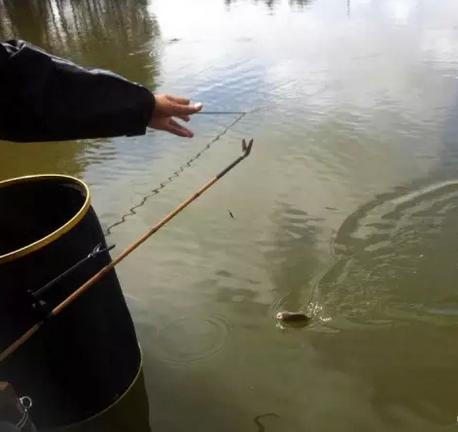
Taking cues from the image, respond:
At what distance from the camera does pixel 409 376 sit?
287cm

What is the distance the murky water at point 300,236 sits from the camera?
2850 mm

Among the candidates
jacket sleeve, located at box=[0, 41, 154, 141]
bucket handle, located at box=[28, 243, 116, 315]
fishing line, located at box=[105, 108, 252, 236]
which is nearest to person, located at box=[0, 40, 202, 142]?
jacket sleeve, located at box=[0, 41, 154, 141]

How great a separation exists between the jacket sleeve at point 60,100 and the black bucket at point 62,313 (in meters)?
0.46

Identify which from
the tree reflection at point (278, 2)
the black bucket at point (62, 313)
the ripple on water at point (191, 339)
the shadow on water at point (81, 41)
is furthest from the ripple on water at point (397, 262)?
the tree reflection at point (278, 2)

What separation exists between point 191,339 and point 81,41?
9.65 m

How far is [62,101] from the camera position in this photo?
80.4 inches

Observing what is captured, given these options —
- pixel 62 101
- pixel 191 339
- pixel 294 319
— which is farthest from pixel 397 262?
pixel 62 101

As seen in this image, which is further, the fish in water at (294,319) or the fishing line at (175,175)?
the fishing line at (175,175)

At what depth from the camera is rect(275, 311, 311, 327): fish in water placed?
3.27 m

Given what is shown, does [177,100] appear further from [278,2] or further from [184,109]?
[278,2]

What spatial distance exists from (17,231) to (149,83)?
572cm

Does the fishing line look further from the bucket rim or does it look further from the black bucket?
the bucket rim

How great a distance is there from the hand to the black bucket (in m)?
0.52

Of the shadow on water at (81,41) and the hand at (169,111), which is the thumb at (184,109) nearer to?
the hand at (169,111)
